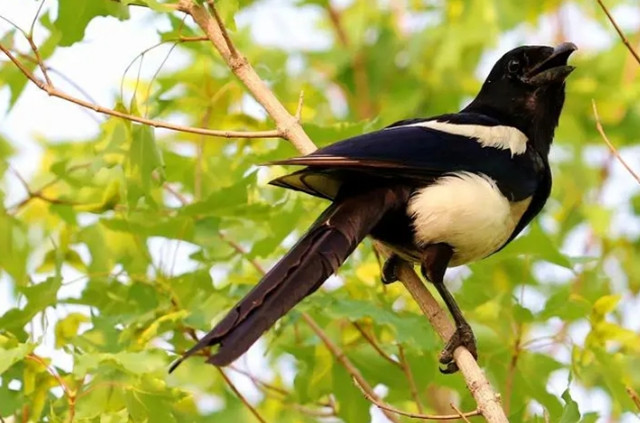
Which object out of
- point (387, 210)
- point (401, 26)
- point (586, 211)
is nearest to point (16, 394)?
point (387, 210)

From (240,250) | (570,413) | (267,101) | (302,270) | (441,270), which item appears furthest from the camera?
(240,250)

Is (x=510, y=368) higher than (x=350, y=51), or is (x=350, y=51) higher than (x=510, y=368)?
(x=350, y=51)

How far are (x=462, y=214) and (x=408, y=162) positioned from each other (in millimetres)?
232

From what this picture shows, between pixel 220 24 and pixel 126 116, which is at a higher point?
pixel 220 24

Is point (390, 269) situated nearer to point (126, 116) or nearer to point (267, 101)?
point (267, 101)

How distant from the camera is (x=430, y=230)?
3.89m

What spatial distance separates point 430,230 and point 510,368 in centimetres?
52

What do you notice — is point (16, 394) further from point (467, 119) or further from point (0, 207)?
point (467, 119)

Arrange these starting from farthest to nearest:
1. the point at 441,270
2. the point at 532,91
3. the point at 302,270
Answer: the point at 532,91 → the point at 441,270 → the point at 302,270

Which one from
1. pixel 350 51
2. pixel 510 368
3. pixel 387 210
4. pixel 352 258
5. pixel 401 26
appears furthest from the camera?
pixel 401 26

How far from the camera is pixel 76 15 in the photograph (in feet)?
12.3

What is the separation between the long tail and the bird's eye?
84 centimetres

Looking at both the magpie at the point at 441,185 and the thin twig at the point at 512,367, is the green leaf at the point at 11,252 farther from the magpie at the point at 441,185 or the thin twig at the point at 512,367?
the thin twig at the point at 512,367

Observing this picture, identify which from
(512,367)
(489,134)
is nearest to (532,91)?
(489,134)
